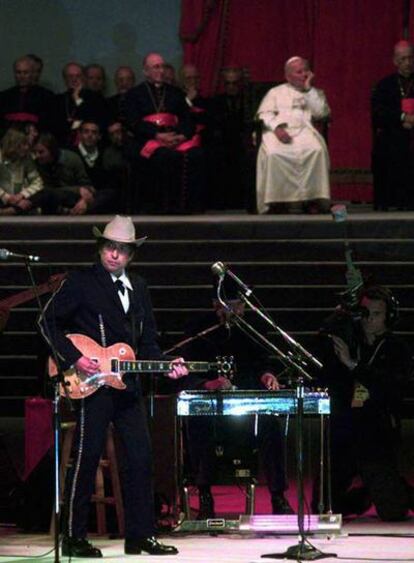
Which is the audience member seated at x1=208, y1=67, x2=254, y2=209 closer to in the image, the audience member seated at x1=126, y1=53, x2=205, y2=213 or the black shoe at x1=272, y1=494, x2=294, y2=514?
the audience member seated at x1=126, y1=53, x2=205, y2=213

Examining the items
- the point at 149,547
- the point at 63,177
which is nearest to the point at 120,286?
the point at 149,547

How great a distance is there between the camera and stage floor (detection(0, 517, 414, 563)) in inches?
337

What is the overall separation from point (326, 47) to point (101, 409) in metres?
10.1

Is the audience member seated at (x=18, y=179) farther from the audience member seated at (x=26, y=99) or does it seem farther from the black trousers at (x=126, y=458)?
the black trousers at (x=126, y=458)

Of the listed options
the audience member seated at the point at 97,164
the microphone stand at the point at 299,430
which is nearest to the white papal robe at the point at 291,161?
the audience member seated at the point at 97,164

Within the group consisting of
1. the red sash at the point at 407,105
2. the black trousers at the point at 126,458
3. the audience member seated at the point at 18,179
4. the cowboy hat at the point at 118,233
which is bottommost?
the black trousers at the point at 126,458

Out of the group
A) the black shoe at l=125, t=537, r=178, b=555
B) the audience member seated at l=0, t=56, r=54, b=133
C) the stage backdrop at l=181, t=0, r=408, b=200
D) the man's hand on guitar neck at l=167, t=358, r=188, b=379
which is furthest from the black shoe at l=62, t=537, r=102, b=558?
the stage backdrop at l=181, t=0, r=408, b=200

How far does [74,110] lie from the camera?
16.6 m

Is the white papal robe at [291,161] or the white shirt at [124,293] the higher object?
the white papal robe at [291,161]

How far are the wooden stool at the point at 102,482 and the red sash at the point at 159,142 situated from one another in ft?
19.1

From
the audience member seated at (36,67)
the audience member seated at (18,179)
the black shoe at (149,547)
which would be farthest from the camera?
the audience member seated at (36,67)

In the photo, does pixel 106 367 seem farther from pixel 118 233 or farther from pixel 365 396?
pixel 365 396

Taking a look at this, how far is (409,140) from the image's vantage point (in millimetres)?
15453

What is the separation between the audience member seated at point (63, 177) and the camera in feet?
51.0
